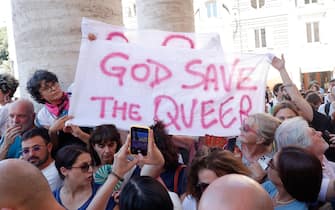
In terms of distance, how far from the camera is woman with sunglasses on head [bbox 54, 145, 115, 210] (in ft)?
9.61

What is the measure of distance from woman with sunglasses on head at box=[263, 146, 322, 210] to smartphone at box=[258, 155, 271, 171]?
0.58 metres

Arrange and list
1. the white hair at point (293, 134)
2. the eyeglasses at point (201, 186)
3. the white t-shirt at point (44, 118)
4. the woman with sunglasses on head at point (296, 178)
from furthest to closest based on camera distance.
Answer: the white t-shirt at point (44, 118)
the white hair at point (293, 134)
the eyeglasses at point (201, 186)
the woman with sunglasses on head at point (296, 178)

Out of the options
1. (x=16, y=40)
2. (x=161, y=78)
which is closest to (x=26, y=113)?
(x=16, y=40)

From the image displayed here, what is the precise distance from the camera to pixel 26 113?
367 cm

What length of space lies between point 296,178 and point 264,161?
32.8 inches

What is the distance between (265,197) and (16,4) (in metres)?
3.25

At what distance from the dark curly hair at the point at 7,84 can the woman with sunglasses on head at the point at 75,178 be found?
1622 millimetres

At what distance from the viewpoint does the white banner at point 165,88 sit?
127 inches

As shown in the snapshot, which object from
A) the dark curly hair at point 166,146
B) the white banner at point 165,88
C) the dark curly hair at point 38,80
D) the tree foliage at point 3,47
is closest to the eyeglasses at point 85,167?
the white banner at point 165,88

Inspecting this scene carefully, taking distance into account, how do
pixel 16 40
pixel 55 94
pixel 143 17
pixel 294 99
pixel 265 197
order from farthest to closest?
pixel 143 17 < pixel 16 40 < pixel 294 99 < pixel 55 94 < pixel 265 197

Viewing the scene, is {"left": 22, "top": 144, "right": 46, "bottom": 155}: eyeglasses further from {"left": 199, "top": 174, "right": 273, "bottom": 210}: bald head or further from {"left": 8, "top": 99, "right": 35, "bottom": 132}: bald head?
{"left": 199, "top": 174, "right": 273, "bottom": 210}: bald head

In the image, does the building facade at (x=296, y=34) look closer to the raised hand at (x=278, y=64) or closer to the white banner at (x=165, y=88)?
the raised hand at (x=278, y=64)

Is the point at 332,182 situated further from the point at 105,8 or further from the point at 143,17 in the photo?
the point at 143,17

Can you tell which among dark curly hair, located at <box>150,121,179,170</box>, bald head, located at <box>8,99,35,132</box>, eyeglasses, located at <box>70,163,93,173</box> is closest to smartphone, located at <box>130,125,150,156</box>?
dark curly hair, located at <box>150,121,179,170</box>
